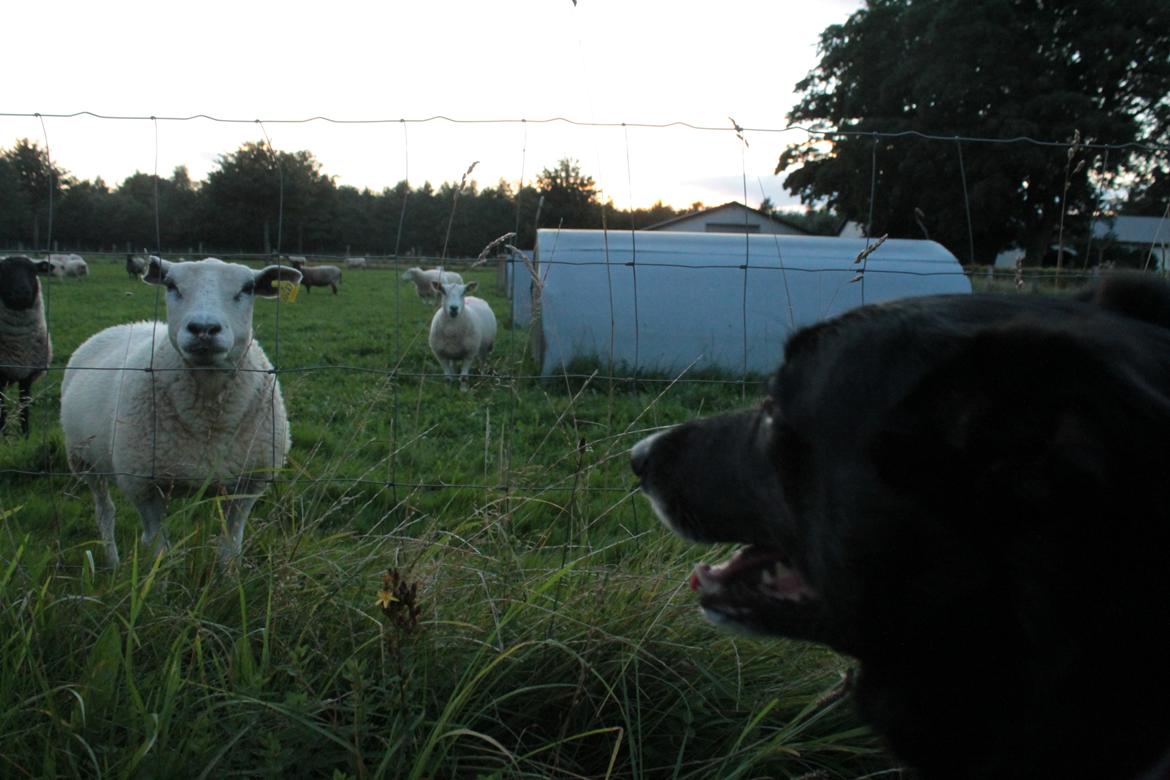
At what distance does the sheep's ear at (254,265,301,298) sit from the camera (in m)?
4.34

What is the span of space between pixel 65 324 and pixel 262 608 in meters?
13.0

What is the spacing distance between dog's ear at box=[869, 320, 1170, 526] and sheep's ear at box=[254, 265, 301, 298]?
3723 millimetres

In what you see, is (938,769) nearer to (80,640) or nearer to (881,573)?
(881,573)

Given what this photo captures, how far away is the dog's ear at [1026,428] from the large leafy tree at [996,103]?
28169 mm

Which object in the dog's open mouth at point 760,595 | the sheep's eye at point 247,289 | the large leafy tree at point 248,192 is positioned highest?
the large leafy tree at point 248,192

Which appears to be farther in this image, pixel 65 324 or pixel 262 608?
pixel 65 324

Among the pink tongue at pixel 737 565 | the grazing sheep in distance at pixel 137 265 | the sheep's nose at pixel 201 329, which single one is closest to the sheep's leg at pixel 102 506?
the sheep's nose at pixel 201 329

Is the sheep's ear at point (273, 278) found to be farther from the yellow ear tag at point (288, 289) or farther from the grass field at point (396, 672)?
the grass field at point (396, 672)

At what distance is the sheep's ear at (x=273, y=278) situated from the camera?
4340mm

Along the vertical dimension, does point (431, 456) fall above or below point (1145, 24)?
below

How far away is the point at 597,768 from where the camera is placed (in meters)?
1.99

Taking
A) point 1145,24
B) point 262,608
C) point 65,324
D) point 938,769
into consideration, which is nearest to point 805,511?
point 938,769

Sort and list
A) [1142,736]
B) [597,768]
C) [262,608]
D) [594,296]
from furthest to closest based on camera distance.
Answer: [594,296] → [262,608] → [597,768] → [1142,736]

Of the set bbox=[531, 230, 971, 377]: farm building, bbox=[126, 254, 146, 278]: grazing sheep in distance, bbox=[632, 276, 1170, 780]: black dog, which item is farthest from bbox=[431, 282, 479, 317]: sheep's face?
bbox=[632, 276, 1170, 780]: black dog
